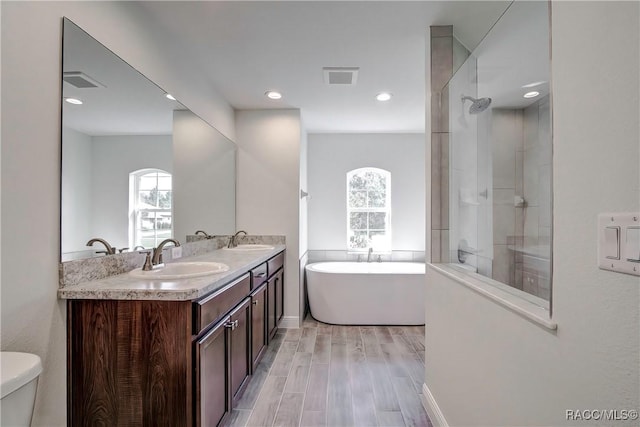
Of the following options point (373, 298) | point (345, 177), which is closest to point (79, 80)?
point (373, 298)

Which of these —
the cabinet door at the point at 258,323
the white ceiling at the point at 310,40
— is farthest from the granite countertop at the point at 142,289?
the white ceiling at the point at 310,40

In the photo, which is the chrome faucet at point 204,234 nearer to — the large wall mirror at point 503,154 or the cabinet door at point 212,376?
the cabinet door at point 212,376

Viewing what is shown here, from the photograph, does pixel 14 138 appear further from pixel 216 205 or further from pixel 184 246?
pixel 216 205

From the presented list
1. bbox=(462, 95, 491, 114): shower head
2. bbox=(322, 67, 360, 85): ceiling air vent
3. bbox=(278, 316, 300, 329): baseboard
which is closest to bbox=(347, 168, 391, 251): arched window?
bbox=(278, 316, 300, 329): baseboard

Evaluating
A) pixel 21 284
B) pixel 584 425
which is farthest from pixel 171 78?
pixel 584 425

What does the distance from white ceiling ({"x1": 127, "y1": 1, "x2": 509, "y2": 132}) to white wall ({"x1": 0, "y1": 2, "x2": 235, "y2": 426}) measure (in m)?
0.73

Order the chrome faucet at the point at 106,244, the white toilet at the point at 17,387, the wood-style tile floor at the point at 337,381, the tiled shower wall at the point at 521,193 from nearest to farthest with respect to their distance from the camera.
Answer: the white toilet at the point at 17,387 → the tiled shower wall at the point at 521,193 → the chrome faucet at the point at 106,244 → the wood-style tile floor at the point at 337,381

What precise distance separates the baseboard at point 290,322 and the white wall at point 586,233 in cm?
267

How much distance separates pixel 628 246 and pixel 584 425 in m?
0.45

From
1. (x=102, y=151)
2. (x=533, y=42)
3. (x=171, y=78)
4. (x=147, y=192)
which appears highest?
(x=171, y=78)

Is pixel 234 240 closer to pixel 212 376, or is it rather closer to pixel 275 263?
pixel 275 263

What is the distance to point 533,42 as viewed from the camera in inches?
57.3

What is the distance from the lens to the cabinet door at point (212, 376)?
56.5 inches

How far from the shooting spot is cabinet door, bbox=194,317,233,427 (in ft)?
4.71
